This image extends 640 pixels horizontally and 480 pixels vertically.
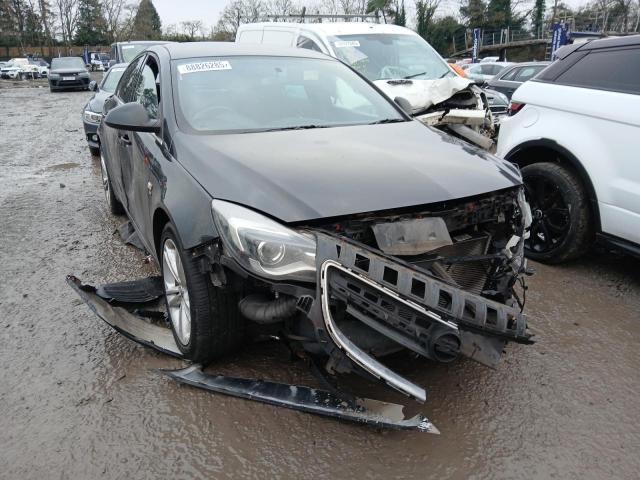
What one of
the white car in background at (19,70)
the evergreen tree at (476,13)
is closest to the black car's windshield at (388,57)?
the white car in background at (19,70)

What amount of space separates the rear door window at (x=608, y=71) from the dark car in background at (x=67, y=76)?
26618mm

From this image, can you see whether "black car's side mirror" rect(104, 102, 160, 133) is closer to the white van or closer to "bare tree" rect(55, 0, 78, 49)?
the white van

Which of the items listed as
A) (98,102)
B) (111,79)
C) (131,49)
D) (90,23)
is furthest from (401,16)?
(98,102)

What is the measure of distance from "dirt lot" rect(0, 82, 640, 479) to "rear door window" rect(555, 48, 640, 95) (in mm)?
1462

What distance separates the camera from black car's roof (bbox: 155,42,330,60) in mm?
3721

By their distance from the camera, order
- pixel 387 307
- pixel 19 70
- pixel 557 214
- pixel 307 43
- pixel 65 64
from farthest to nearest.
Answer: pixel 19 70 < pixel 65 64 < pixel 307 43 < pixel 557 214 < pixel 387 307

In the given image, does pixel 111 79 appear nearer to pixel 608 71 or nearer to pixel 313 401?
pixel 608 71

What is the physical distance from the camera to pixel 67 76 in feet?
85.4

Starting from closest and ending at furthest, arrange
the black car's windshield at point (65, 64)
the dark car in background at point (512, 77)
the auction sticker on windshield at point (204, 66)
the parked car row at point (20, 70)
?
the auction sticker on windshield at point (204, 66), the dark car in background at point (512, 77), the black car's windshield at point (65, 64), the parked car row at point (20, 70)

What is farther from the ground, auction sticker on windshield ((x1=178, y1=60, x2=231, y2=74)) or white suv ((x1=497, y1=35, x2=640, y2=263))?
auction sticker on windshield ((x1=178, y1=60, x2=231, y2=74))

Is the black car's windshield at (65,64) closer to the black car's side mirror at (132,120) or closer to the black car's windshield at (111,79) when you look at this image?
the black car's windshield at (111,79)

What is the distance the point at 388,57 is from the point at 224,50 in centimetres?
401

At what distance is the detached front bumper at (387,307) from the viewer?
211cm

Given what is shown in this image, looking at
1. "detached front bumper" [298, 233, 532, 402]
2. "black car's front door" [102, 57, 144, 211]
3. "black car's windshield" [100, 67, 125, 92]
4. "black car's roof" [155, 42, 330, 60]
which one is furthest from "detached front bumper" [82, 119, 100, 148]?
"detached front bumper" [298, 233, 532, 402]
